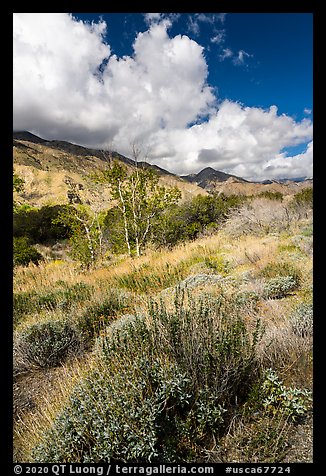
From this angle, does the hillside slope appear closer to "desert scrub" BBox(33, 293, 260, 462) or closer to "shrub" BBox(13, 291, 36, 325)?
"shrub" BBox(13, 291, 36, 325)

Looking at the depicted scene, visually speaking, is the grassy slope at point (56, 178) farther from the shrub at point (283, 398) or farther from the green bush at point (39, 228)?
the shrub at point (283, 398)

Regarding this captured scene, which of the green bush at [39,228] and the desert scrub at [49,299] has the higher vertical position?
the green bush at [39,228]

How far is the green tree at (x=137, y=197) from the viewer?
11.6 meters

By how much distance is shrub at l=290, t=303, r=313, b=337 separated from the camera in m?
2.64

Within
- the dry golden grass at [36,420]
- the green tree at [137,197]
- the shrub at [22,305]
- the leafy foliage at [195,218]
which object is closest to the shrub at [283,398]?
the dry golden grass at [36,420]

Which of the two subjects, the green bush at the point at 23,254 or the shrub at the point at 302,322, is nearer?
the shrub at the point at 302,322

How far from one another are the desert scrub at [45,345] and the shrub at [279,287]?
294cm

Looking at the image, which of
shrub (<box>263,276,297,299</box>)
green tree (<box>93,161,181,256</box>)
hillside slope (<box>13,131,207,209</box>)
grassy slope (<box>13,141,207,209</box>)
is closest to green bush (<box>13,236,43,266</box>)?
hillside slope (<box>13,131,207,209</box>)

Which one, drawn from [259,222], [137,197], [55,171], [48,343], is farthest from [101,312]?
[55,171]

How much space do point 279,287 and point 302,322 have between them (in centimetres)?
160
